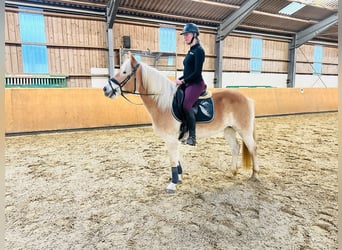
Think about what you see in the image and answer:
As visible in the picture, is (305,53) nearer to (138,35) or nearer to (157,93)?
(138,35)

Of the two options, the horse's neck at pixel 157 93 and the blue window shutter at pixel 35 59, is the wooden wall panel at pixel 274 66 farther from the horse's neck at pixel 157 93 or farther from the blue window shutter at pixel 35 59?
the horse's neck at pixel 157 93

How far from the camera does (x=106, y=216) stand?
2016mm

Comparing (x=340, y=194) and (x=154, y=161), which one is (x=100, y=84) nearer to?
(x=154, y=161)

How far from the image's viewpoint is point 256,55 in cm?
1347

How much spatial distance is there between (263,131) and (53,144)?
487 centimetres

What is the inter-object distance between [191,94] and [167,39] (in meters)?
9.50

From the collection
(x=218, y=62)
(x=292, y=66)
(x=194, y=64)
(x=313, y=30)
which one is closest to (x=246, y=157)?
(x=194, y=64)

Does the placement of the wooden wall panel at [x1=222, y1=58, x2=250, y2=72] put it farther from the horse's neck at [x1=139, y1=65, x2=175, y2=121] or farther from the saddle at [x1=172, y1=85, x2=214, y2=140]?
the horse's neck at [x1=139, y1=65, x2=175, y2=121]

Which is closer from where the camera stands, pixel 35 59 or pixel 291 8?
pixel 35 59

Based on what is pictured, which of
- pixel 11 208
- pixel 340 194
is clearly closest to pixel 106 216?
pixel 11 208

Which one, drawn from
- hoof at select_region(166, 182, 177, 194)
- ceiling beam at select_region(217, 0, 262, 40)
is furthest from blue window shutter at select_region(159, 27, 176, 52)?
hoof at select_region(166, 182, 177, 194)

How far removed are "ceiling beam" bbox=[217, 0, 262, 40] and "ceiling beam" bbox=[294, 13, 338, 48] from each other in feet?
18.2

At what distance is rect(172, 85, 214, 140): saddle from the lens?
257 cm

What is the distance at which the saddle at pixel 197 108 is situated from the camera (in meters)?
2.57
